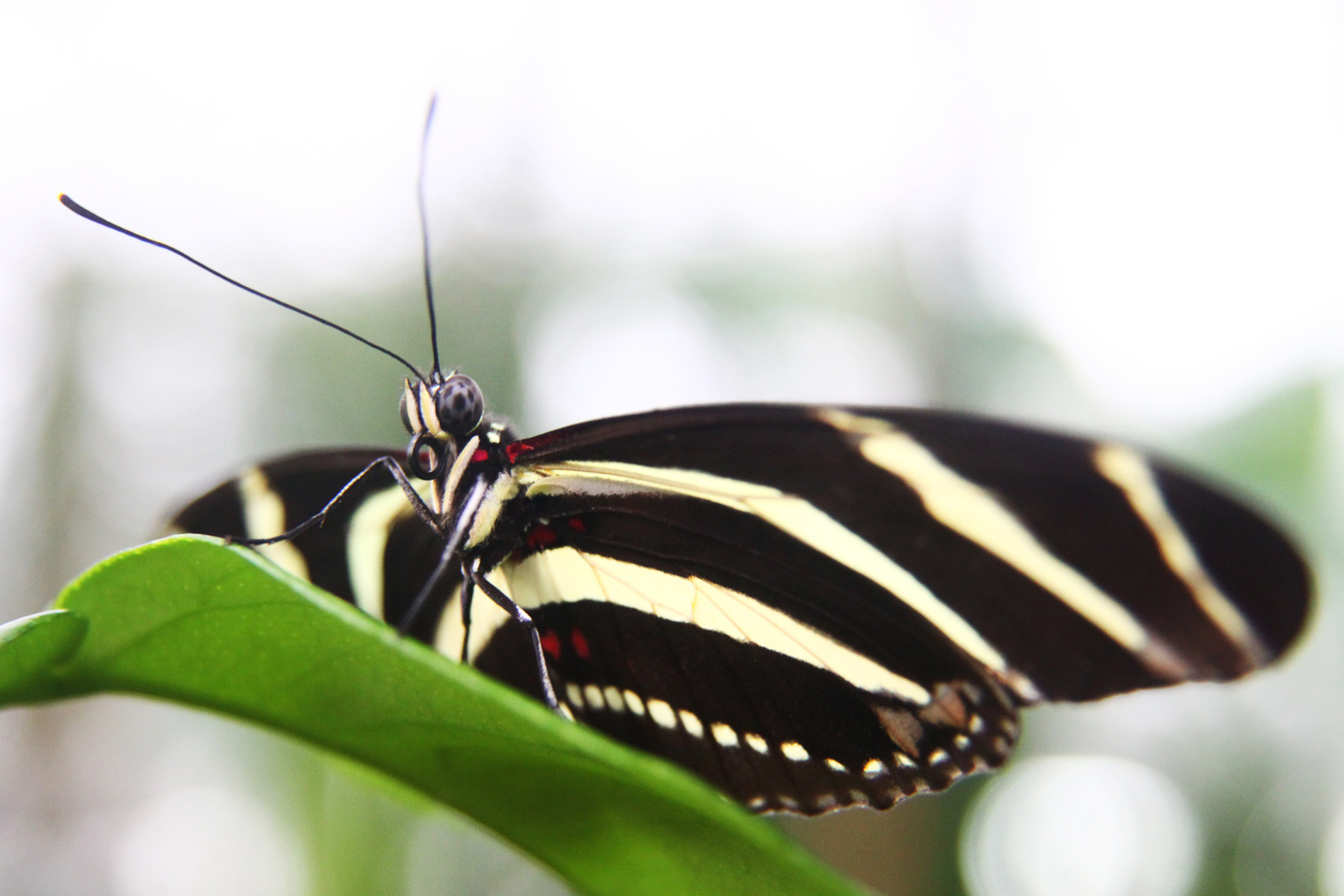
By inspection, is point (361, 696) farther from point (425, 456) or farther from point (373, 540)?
point (373, 540)

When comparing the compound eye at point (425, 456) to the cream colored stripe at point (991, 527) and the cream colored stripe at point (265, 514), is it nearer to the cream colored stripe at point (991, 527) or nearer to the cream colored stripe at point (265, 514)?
the cream colored stripe at point (265, 514)

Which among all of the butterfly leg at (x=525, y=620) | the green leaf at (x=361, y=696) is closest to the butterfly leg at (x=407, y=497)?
the butterfly leg at (x=525, y=620)

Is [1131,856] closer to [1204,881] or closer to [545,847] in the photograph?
[1204,881]

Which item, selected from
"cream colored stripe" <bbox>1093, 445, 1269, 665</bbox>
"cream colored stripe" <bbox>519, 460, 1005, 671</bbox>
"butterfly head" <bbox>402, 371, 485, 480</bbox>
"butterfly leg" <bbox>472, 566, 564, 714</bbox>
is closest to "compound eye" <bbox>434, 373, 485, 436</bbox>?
"butterfly head" <bbox>402, 371, 485, 480</bbox>

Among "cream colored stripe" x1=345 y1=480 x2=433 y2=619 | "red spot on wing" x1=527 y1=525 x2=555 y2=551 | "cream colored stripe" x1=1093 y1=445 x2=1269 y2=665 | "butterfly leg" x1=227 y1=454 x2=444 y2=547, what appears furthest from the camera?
"cream colored stripe" x1=345 y1=480 x2=433 y2=619

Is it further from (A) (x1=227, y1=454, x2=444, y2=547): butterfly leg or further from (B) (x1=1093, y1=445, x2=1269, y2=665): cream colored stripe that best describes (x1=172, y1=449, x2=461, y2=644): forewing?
(B) (x1=1093, y1=445, x2=1269, y2=665): cream colored stripe

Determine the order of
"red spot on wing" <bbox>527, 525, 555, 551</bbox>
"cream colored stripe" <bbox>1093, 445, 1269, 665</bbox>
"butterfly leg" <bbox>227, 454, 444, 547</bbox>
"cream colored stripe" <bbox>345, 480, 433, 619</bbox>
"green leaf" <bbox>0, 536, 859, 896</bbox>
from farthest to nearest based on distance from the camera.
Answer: "cream colored stripe" <bbox>345, 480, 433, 619</bbox> < "red spot on wing" <bbox>527, 525, 555, 551</bbox> < "butterfly leg" <bbox>227, 454, 444, 547</bbox> < "cream colored stripe" <bbox>1093, 445, 1269, 665</bbox> < "green leaf" <bbox>0, 536, 859, 896</bbox>
